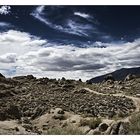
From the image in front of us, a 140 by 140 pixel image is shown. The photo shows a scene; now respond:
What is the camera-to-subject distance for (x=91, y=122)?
537 inches

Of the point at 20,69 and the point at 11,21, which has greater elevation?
the point at 11,21

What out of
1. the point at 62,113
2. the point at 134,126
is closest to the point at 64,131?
the point at 134,126

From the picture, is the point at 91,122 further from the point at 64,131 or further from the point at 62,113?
the point at 62,113

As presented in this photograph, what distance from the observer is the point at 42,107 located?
50.6 ft

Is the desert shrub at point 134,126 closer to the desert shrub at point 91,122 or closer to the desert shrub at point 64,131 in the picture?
the desert shrub at point 91,122

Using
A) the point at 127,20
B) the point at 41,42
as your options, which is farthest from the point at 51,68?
the point at 127,20

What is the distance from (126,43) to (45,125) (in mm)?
3719

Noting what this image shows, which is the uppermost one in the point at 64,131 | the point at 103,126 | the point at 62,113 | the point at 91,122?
A: the point at 62,113

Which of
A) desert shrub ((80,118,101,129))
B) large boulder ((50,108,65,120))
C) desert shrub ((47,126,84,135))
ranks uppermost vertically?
large boulder ((50,108,65,120))

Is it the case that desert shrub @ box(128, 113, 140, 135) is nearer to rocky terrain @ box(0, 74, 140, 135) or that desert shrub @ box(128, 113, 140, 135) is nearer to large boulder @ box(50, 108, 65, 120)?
rocky terrain @ box(0, 74, 140, 135)

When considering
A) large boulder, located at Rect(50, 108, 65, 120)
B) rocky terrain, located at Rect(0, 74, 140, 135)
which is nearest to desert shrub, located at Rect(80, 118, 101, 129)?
rocky terrain, located at Rect(0, 74, 140, 135)

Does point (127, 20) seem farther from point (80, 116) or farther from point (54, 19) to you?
point (80, 116)

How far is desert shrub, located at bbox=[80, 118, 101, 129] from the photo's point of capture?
1343cm

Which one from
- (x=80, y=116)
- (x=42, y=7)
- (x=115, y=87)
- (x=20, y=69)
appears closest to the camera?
(x=42, y=7)
